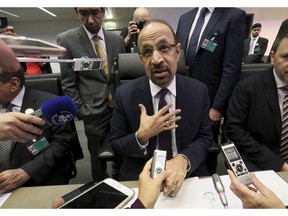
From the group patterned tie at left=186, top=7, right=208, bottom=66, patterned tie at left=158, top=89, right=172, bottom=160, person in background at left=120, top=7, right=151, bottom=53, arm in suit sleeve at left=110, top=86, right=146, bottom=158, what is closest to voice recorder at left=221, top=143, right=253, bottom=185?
patterned tie at left=158, top=89, right=172, bottom=160

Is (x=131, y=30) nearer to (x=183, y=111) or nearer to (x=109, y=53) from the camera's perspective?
→ (x=109, y=53)

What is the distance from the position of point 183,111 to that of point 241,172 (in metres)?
0.44

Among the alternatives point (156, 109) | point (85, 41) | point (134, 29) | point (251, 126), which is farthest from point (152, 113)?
point (134, 29)

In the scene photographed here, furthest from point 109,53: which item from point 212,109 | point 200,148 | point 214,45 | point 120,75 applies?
point 200,148

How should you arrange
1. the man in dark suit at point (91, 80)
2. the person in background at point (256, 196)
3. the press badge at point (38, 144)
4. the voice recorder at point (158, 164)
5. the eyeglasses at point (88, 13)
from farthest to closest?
the man in dark suit at point (91, 80) → the eyeglasses at point (88, 13) → the press badge at point (38, 144) → the voice recorder at point (158, 164) → the person in background at point (256, 196)

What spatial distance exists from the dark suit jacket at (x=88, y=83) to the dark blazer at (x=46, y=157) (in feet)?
1.31

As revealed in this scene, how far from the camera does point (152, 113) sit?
1.14 metres

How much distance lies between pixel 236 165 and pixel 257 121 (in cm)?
55

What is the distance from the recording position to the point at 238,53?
1.51 meters

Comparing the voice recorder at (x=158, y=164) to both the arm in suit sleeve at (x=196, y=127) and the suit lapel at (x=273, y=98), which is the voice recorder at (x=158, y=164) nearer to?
the arm in suit sleeve at (x=196, y=127)

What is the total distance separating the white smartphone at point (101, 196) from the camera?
73 cm

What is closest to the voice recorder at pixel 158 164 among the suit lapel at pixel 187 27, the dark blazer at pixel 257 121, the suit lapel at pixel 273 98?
the dark blazer at pixel 257 121

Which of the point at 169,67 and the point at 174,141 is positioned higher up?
the point at 169,67

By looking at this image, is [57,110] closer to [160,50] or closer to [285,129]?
[160,50]
